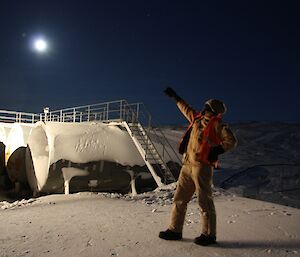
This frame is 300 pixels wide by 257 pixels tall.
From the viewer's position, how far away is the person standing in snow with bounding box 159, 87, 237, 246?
14.9 ft

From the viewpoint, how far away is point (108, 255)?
4.09 metres

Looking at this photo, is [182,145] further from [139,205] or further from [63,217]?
[139,205]

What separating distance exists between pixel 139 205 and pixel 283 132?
150 ft

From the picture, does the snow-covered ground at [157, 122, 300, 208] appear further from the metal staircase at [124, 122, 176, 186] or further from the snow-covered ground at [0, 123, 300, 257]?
the snow-covered ground at [0, 123, 300, 257]

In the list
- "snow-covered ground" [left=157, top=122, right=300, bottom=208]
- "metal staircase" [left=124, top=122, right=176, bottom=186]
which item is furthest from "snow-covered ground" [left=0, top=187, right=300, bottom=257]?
"snow-covered ground" [left=157, top=122, right=300, bottom=208]

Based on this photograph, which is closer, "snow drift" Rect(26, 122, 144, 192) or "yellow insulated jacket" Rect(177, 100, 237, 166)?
"yellow insulated jacket" Rect(177, 100, 237, 166)

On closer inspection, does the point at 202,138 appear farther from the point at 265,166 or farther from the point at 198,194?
the point at 265,166

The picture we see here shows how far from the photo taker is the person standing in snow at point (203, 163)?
4555 millimetres

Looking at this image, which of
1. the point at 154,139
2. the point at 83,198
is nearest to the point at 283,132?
the point at 154,139

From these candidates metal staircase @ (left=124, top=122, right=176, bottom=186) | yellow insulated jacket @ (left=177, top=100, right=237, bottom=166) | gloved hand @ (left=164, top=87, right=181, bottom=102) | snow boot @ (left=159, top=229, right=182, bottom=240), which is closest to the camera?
yellow insulated jacket @ (left=177, top=100, right=237, bottom=166)

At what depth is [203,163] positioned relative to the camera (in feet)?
15.3

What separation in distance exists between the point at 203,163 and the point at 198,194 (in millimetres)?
449

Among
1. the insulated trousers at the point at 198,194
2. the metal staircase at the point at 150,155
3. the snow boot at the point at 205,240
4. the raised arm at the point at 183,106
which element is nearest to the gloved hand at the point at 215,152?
the insulated trousers at the point at 198,194

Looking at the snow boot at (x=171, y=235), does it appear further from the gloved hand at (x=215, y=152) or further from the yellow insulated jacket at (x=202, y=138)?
the gloved hand at (x=215, y=152)
